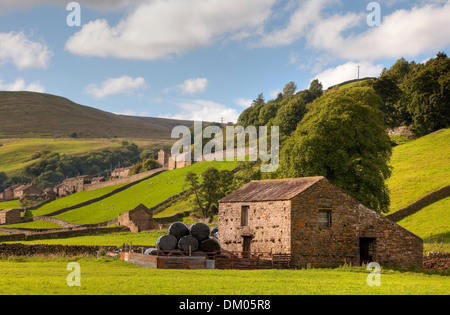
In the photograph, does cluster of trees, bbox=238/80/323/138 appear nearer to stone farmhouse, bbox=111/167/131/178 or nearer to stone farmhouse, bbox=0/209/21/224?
stone farmhouse, bbox=111/167/131/178

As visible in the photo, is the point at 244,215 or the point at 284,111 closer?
the point at 244,215

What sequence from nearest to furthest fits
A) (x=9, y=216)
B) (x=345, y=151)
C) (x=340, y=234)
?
(x=340, y=234) < (x=345, y=151) < (x=9, y=216)

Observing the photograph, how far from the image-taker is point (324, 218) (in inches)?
1241

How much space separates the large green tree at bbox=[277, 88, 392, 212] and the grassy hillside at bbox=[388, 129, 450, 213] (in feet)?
28.1

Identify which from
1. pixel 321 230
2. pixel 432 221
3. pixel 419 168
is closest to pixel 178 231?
pixel 321 230

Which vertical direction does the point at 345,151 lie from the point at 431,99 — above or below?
below

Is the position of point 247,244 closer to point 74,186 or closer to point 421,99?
point 421,99

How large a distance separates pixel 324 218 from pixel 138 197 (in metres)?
71.8

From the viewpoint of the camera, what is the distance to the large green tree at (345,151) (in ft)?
136

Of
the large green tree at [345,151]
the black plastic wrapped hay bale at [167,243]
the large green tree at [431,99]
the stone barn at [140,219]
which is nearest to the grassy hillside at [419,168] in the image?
the large green tree at [431,99]


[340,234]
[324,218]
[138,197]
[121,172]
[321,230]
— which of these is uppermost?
[121,172]

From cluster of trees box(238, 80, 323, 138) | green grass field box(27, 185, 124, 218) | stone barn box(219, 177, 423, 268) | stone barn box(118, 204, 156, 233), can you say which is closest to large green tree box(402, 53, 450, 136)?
cluster of trees box(238, 80, 323, 138)

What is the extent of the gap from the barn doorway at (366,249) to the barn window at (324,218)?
10.3 feet

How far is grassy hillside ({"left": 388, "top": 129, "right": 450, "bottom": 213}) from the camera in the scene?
51.7 m
